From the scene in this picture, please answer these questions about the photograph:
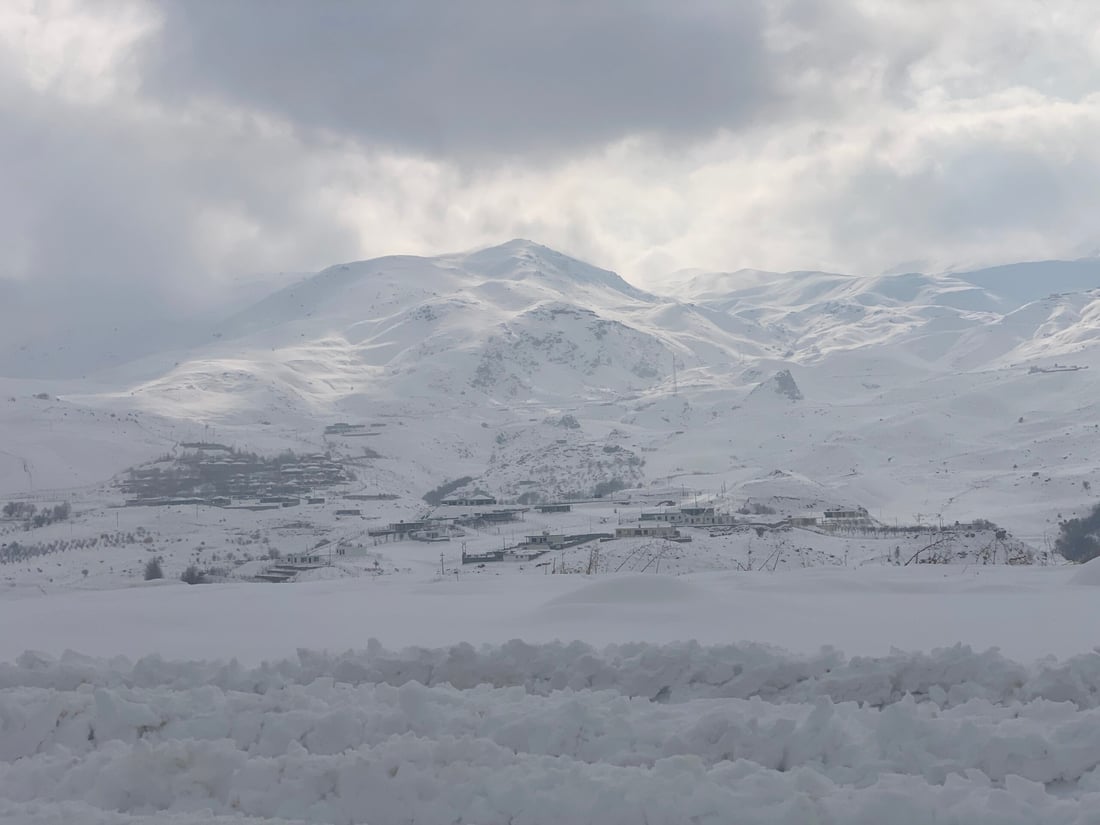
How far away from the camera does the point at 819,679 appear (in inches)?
287

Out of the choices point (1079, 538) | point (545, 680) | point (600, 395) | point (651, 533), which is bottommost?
point (1079, 538)

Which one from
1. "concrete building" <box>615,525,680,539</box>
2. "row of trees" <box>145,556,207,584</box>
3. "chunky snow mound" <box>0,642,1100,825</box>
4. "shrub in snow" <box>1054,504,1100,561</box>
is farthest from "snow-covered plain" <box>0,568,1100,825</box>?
"shrub in snow" <box>1054,504,1100,561</box>

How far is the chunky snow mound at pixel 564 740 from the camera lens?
5137 mm

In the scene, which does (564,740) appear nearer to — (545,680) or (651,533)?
(545,680)

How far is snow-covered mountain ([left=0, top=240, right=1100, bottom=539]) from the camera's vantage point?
57.6 metres

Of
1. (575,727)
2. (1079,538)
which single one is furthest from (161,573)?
(1079,538)

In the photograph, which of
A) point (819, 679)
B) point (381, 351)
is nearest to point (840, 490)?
point (819, 679)

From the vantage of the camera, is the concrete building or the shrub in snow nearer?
the concrete building

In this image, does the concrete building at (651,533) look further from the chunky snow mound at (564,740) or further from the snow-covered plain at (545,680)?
the chunky snow mound at (564,740)

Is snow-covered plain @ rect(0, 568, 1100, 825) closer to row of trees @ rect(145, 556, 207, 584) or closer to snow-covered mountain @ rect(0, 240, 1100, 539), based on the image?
row of trees @ rect(145, 556, 207, 584)

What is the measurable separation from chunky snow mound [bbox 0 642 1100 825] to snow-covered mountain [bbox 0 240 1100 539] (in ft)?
107

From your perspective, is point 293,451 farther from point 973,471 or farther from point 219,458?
point 973,471

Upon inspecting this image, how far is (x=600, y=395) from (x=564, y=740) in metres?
121

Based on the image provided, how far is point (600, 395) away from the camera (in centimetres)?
12688
